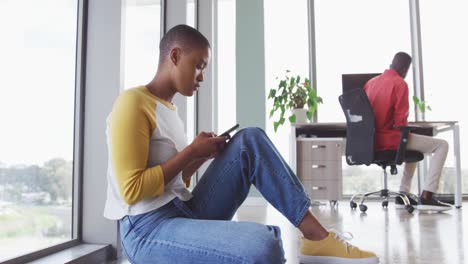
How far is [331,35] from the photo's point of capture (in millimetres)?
5406

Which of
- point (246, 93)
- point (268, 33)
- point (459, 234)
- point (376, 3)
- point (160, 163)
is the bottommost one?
point (459, 234)

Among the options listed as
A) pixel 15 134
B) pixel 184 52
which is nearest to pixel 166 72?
pixel 184 52

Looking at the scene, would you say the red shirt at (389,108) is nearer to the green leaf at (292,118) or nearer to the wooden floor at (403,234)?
the wooden floor at (403,234)

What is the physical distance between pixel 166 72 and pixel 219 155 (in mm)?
285

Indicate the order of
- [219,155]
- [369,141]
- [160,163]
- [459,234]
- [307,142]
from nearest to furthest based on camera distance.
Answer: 1. [160,163]
2. [219,155]
3. [459,234]
4. [369,141]
5. [307,142]

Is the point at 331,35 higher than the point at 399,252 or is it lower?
higher

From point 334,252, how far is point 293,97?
128 inches

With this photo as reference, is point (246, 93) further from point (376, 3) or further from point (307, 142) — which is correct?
point (376, 3)

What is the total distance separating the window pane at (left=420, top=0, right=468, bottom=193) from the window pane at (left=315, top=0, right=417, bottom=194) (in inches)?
8.9

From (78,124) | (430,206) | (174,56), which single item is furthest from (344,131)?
(174,56)

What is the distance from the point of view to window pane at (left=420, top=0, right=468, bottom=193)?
5.12 metres

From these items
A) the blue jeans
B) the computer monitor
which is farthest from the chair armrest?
the blue jeans

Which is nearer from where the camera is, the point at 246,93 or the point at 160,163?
the point at 160,163

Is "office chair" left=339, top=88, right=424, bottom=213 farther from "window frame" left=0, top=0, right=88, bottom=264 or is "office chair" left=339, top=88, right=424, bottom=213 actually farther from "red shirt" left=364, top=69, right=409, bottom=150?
"window frame" left=0, top=0, right=88, bottom=264
